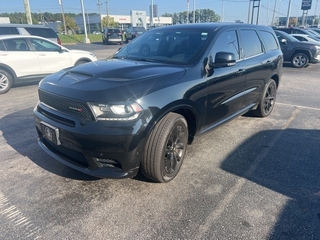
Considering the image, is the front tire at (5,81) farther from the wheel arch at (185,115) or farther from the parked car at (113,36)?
the parked car at (113,36)

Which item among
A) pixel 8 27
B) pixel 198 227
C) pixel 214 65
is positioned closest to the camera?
pixel 198 227

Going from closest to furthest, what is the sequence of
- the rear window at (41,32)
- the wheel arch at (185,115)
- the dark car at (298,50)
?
the wheel arch at (185,115)
the rear window at (41,32)
the dark car at (298,50)

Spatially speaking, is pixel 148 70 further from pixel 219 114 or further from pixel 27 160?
pixel 27 160

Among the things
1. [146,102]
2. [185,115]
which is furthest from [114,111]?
[185,115]

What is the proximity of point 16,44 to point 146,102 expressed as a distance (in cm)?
687

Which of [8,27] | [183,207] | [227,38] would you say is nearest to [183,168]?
[183,207]

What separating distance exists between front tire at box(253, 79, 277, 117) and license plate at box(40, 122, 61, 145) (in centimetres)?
392

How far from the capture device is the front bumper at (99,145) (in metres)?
2.34

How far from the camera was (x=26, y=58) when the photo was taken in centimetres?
754

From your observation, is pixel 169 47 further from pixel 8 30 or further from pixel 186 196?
pixel 8 30

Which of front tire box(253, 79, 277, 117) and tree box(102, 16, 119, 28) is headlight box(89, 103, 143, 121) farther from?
tree box(102, 16, 119, 28)

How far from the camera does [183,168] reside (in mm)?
3279

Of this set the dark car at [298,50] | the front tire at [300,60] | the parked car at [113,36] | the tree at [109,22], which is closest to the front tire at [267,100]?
the dark car at [298,50]

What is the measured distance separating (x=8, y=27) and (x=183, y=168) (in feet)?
31.7
